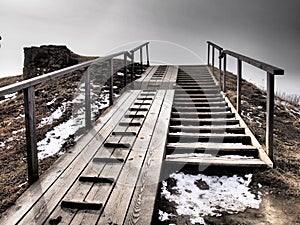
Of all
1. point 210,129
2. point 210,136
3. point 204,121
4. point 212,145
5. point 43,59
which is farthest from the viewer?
point 43,59

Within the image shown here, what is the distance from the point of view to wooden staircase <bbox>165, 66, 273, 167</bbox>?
3551mm

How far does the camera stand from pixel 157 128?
14.0 feet

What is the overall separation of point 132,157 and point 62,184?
0.82 m

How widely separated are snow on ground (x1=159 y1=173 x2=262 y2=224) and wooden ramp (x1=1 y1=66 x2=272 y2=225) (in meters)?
0.21

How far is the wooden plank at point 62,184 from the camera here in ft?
7.35

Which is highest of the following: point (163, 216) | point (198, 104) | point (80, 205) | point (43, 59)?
point (43, 59)

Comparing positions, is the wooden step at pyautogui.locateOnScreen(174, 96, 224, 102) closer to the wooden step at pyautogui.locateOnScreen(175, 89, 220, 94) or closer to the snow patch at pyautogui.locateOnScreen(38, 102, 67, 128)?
the wooden step at pyautogui.locateOnScreen(175, 89, 220, 94)

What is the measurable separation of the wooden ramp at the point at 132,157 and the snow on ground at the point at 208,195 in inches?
8.2

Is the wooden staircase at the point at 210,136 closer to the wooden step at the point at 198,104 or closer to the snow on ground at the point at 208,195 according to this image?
the wooden step at the point at 198,104

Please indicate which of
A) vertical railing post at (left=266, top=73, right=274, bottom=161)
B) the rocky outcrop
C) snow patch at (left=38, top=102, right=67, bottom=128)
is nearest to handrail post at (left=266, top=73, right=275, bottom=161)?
vertical railing post at (left=266, top=73, right=274, bottom=161)

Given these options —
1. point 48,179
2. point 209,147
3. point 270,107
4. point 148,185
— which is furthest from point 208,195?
point 48,179

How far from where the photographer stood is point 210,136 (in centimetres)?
420

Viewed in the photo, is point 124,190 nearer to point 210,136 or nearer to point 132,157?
point 132,157

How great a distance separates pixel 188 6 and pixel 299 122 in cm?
1363
